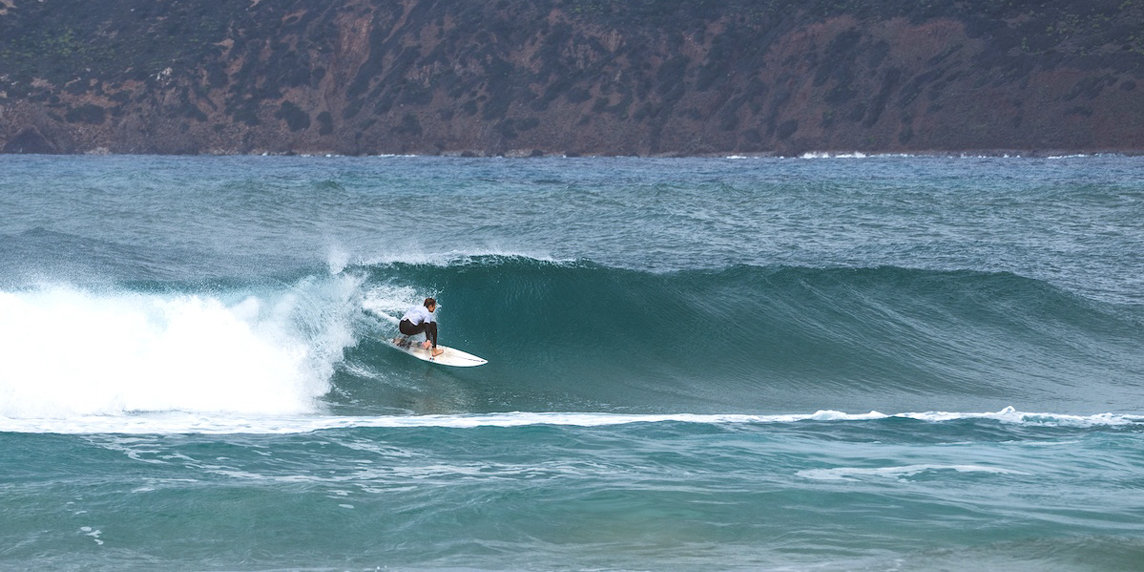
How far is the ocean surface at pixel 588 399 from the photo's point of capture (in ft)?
26.1

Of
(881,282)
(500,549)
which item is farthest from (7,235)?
(500,549)

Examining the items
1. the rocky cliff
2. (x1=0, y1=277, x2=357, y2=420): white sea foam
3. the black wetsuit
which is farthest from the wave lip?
the rocky cliff

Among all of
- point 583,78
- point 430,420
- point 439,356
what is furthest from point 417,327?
point 583,78

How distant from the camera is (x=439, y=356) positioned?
1524cm

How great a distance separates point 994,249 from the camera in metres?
24.8

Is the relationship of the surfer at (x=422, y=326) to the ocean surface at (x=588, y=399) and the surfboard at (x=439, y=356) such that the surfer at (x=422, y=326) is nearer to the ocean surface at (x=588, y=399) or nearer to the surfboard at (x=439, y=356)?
the surfboard at (x=439, y=356)

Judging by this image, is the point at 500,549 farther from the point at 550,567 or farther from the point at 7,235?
the point at 7,235

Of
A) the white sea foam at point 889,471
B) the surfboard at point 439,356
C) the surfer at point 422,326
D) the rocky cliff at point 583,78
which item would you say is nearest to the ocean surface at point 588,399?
the white sea foam at point 889,471

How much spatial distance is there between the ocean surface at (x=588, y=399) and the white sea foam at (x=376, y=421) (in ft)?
0.23

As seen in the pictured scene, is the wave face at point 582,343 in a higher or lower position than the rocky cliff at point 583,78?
lower

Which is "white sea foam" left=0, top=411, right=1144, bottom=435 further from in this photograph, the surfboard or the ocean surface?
the surfboard

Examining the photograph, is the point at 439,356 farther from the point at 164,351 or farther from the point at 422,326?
the point at 164,351

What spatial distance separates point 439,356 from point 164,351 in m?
3.31

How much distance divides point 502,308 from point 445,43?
286ft
